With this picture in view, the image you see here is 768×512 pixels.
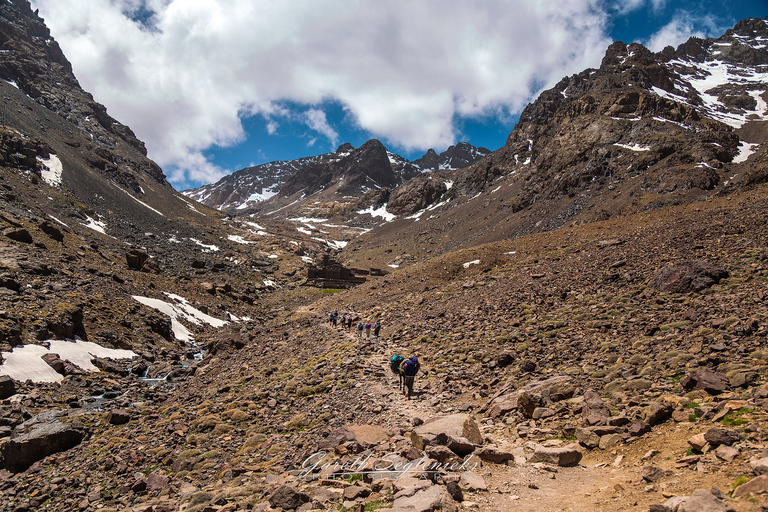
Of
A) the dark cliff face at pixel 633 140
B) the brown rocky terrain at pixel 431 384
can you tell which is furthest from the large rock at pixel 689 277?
the dark cliff face at pixel 633 140

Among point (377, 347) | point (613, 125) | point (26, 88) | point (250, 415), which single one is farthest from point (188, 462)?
point (26, 88)

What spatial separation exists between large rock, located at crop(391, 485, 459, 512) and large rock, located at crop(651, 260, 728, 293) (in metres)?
13.0

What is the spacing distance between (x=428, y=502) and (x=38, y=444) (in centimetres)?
1358

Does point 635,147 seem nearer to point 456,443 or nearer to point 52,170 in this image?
point 456,443

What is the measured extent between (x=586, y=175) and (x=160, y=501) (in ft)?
307

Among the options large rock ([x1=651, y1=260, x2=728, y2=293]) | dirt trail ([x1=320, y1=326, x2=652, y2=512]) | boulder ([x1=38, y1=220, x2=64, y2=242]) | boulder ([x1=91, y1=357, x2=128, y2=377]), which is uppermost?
boulder ([x1=38, y1=220, x2=64, y2=242])

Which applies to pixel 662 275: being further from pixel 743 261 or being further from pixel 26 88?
pixel 26 88

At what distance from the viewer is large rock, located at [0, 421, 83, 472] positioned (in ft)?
36.7

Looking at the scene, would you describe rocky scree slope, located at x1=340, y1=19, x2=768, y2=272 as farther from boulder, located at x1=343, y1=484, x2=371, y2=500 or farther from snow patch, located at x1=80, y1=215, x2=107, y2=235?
snow patch, located at x1=80, y1=215, x2=107, y2=235

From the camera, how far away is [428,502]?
5.82 m

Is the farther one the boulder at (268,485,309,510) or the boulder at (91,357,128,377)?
the boulder at (91,357,128,377)

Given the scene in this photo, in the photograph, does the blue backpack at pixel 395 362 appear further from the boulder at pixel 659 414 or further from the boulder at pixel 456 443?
the boulder at pixel 659 414

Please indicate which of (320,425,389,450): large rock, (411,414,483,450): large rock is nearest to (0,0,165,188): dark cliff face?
(320,425,389,450): large rock

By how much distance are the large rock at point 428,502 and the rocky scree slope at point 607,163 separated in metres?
52.0
